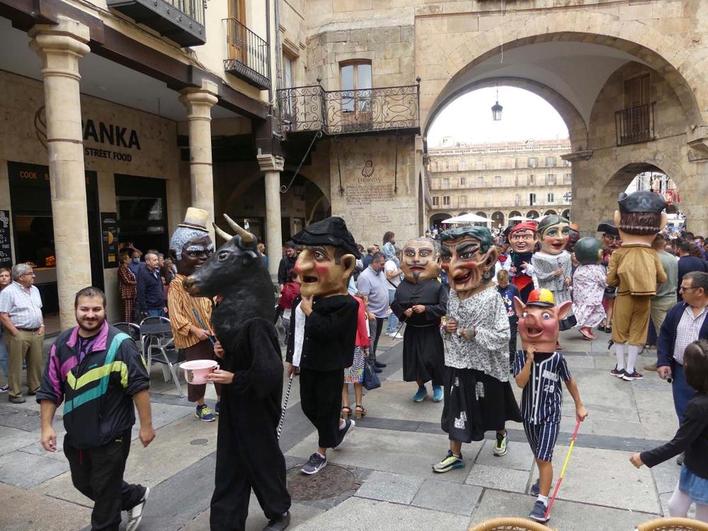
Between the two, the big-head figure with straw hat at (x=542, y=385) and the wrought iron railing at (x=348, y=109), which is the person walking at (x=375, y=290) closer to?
the big-head figure with straw hat at (x=542, y=385)

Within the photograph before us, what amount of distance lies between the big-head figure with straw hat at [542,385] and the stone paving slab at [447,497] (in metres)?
0.41

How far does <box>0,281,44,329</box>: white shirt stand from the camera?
609cm

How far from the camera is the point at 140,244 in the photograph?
13.5m

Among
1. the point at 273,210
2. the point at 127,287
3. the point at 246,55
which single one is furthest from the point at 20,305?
the point at 246,55

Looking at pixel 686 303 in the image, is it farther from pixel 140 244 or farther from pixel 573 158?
pixel 573 158

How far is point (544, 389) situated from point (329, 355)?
152 cm

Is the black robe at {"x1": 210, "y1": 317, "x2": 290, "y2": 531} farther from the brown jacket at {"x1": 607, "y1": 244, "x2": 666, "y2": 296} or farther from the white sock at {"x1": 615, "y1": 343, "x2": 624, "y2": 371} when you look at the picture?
the white sock at {"x1": 615, "y1": 343, "x2": 624, "y2": 371}

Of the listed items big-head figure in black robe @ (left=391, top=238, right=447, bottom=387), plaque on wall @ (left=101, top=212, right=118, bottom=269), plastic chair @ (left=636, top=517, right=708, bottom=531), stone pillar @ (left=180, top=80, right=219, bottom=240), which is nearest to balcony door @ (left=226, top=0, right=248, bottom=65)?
stone pillar @ (left=180, top=80, right=219, bottom=240)

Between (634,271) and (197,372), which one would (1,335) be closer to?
(197,372)

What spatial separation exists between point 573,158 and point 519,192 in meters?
56.9

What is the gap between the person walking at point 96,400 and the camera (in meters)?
2.98

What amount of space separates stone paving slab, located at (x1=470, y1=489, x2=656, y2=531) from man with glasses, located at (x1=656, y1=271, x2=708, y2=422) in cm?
97

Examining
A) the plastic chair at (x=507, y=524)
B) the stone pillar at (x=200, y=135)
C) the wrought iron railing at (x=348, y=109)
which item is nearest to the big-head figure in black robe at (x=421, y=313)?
the plastic chair at (x=507, y=524)

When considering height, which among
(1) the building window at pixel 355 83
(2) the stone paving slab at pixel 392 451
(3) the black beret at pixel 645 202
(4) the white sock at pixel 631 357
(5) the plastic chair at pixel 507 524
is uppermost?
(1) the building window at pixel 355 83
